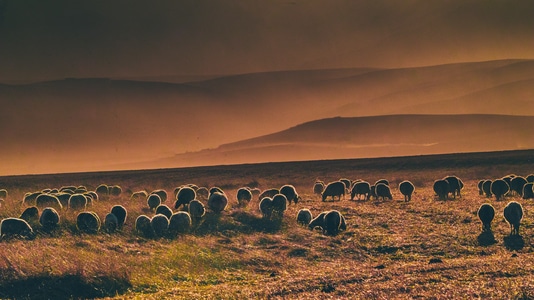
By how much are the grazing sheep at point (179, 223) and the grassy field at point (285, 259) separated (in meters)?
0.47

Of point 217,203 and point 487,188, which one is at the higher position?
point 487,188

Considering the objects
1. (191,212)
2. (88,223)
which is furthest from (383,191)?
(88,223)

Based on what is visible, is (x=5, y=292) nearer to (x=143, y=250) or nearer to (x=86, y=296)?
(x=86, y=296)

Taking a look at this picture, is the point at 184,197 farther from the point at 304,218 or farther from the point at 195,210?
the point at 304,218

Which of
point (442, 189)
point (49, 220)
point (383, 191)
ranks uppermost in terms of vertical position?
point (442, 189)

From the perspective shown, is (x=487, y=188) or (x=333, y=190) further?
(x=333, y=190)

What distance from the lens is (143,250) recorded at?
18.4 meters

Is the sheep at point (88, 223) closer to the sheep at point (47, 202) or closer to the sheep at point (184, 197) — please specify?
the sheep at point (47, 202)

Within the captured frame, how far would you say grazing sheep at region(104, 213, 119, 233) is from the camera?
72.1ft

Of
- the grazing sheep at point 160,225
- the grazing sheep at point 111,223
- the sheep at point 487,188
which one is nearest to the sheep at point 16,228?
the grazing sheep at point 111,223

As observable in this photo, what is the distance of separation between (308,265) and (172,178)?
45.5m

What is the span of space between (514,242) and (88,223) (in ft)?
48.6

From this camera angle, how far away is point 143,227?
2167 centimetres

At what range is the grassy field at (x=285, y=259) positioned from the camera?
531 inches
